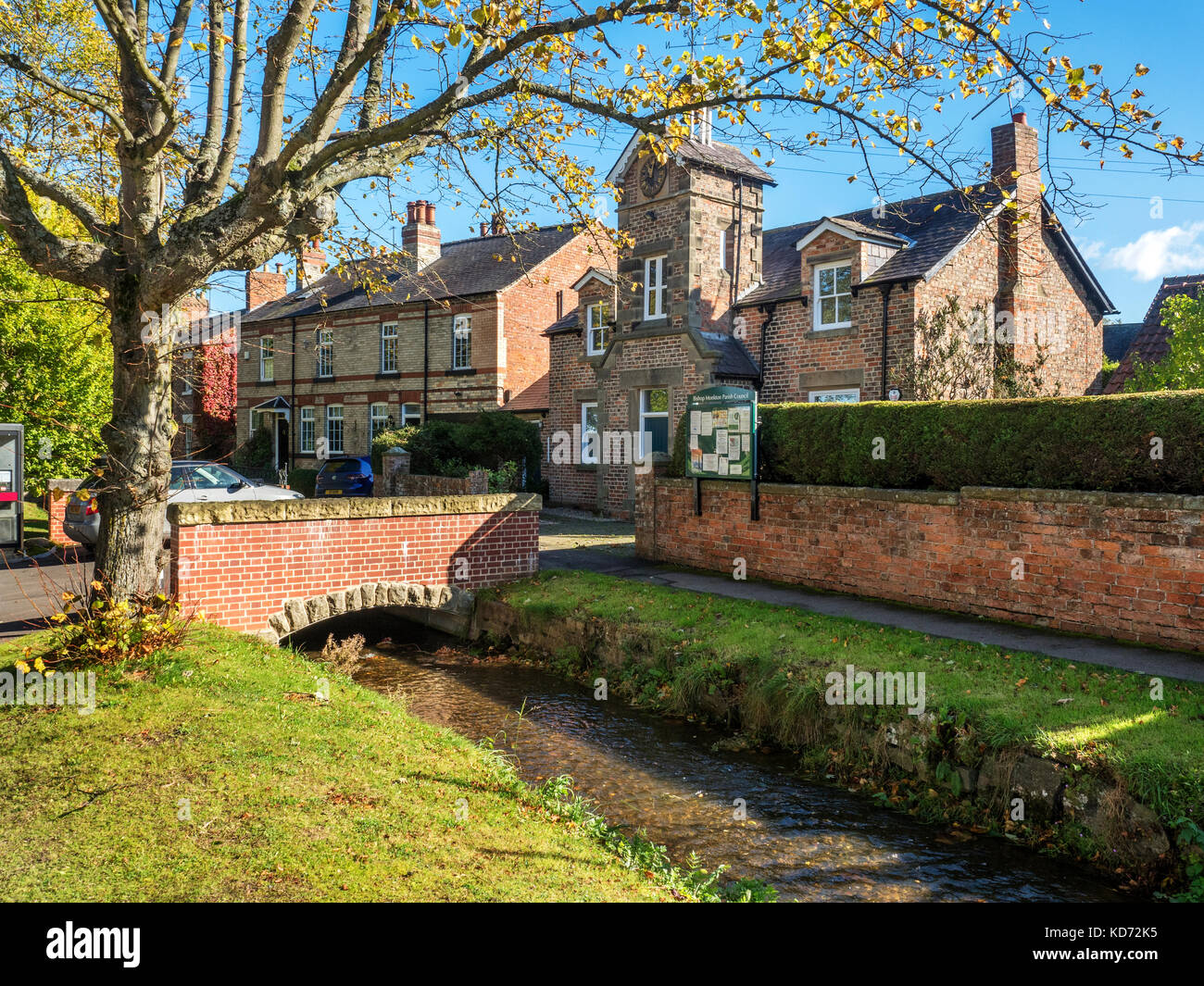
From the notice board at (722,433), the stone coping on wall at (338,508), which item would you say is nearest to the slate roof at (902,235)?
the notice board at (722,433)

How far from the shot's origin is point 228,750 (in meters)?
6.53

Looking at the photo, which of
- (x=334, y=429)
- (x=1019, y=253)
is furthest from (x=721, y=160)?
(x=334, y=429)

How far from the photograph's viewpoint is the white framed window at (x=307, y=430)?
3772 cm

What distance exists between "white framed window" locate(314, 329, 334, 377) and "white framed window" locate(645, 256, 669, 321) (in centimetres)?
1891

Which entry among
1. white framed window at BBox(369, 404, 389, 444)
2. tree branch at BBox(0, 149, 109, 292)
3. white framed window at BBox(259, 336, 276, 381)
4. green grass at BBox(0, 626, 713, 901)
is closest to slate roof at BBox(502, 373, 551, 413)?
white framed window at BBox(369, 404, 389, 444)

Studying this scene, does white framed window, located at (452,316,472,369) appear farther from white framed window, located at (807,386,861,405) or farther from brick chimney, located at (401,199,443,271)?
white framed window, located at (807,386,861,405)

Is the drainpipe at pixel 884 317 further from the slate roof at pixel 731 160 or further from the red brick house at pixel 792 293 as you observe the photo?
the slate roof at pixel 731 160

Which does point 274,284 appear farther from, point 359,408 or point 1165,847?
point 1165,847

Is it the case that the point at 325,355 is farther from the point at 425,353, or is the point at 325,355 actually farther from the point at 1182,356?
the point at 1182,356

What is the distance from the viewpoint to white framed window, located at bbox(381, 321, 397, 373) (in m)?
34.1

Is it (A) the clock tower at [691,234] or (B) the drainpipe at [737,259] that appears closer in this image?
(A) the clock tower at [691,234]

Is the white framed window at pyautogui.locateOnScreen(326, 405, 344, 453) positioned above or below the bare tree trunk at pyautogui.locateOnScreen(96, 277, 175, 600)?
above

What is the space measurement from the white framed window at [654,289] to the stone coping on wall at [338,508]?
354 inches

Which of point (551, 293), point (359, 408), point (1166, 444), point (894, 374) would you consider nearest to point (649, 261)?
point (894, 374)
